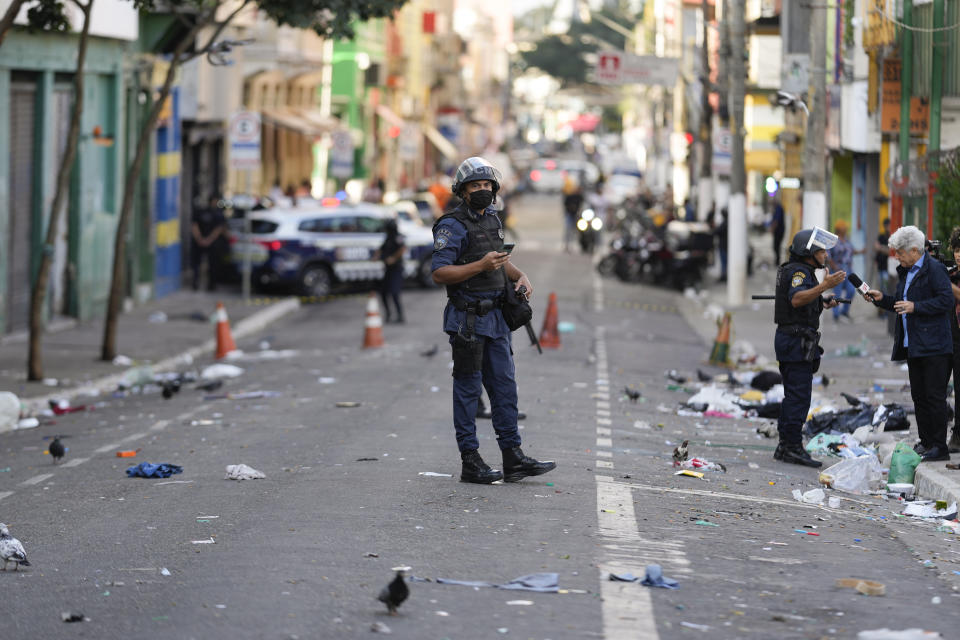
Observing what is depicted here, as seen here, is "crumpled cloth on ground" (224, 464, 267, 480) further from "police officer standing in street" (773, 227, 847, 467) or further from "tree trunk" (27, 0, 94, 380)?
"tree trunk" (27, 0, 94, 380)

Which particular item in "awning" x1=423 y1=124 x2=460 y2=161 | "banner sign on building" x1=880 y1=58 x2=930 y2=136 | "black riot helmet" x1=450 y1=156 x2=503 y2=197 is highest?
"awning" x1=423 y1=124 x2=460 y2=161

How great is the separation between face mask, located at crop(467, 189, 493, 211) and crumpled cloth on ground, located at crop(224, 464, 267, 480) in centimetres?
247

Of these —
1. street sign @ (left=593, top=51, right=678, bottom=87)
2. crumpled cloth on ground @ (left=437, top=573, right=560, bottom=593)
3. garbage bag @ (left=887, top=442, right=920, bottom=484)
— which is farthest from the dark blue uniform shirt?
street sign @ (left=593, top=51, right=678, bottom=87)

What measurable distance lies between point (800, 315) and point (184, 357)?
36.4ft

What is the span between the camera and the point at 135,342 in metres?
22.9

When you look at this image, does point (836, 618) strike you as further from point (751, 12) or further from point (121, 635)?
point (751, 12)

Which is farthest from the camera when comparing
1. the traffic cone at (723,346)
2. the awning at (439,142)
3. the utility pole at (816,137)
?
the awning at (439,142)

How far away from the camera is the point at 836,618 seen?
732 centimetres

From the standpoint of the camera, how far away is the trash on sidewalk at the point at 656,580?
7.75 meters

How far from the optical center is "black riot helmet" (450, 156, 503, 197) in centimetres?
1004

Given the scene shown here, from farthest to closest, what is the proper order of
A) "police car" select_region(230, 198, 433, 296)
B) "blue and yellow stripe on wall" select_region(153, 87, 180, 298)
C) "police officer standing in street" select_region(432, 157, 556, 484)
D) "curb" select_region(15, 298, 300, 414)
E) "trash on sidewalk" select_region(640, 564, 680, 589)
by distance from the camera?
"blue and yellow stripe on wall" select_region(153, 87, 180, 298) → "police car" select_region(230, 198, 433, 296) → "curb" select_region(15, 298, 300, 414) → "police officer standing in street" select_region(432, 157, 556, 484) → "trash on sidewalk" select_region(640, 564, 680, 589)

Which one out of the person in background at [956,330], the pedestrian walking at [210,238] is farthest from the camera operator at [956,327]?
the pedestrian walking at [210,238]

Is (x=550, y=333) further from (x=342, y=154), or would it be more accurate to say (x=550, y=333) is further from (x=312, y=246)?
(x=342, y=154)

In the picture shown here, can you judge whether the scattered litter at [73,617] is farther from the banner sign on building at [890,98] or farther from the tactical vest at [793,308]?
the banner sign on building at [890,98]
